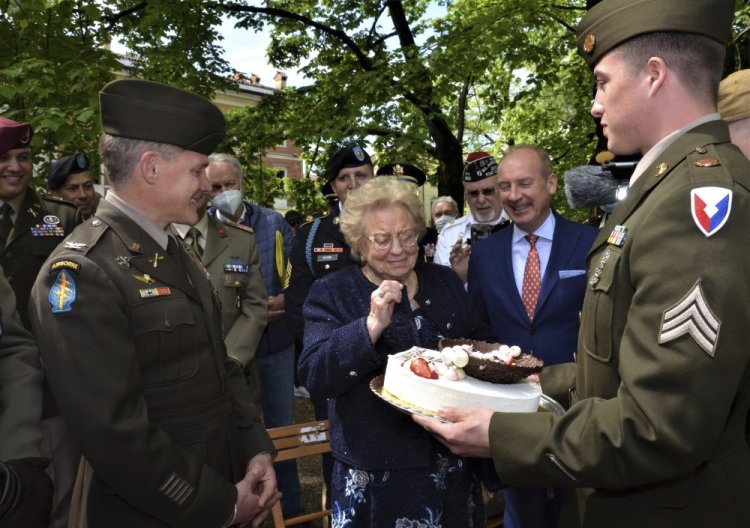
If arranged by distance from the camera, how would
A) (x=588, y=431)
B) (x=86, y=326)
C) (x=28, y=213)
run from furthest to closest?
(x=28, y=213), (x=86, y=326), (x=588, y=431)

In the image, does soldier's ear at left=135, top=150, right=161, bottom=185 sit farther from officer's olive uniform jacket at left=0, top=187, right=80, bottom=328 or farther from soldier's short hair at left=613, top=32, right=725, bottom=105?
officer's olive uniform jacket at left=0, top=187, right=80, bottom=328

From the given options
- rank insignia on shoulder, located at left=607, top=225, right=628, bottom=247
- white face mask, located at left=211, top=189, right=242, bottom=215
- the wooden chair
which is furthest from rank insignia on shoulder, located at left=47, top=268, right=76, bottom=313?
white face mask, located at left=211, top=189, right=242, bottom=215

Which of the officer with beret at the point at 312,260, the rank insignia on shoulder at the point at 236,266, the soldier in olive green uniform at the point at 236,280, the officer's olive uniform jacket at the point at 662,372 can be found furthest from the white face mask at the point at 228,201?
the officer's olive uniform jacket at the point at 662,372

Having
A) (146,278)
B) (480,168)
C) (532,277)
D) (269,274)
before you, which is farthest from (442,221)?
(146,278)

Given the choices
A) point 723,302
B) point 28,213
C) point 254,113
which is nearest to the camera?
point 723,302

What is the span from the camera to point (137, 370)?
2.04 metres

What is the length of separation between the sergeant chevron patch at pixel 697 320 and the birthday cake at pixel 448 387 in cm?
81

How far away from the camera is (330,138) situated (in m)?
10.3

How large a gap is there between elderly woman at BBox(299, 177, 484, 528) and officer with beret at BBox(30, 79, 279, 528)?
0.40m

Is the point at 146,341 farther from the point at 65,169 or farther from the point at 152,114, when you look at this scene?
the point at 65,169

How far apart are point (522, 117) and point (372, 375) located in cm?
2037

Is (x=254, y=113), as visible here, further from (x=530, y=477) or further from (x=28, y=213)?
(x=530, y=477)

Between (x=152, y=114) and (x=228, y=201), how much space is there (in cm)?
293

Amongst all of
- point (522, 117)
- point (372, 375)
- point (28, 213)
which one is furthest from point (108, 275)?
point (522, 117)
